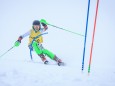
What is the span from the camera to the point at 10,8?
220cm

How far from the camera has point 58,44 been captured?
1.98m

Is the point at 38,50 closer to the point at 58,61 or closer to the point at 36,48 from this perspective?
the point at 36,48

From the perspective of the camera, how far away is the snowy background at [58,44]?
1.59 m

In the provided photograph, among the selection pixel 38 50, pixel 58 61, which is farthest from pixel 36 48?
pixel 58 61

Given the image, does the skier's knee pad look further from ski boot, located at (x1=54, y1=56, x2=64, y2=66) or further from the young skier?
ski boot, located at (x1=54, y1=56, x2=64, y2=66)

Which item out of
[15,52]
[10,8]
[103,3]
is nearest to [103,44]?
[103,3]

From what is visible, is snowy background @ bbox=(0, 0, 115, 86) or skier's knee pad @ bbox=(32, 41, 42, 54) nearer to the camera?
snowy background @ bbox=(0, 0, 115, 86)

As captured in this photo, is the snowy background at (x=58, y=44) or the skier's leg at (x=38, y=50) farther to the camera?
the skier's leg at (x=38, y=50)

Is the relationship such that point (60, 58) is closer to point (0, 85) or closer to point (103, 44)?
point (103, 44)

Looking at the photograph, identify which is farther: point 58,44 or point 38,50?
point 58,44

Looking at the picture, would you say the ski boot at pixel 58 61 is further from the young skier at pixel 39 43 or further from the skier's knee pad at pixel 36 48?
the skier's knee pad at pixel 36 48

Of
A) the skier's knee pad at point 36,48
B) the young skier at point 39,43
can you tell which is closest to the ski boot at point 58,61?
the young skier at point 39,43

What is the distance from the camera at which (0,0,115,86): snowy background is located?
159 cm

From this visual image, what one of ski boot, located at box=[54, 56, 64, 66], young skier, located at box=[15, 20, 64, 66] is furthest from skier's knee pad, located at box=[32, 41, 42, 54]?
ski boot, located at box=[54, 56, 64, 66]
